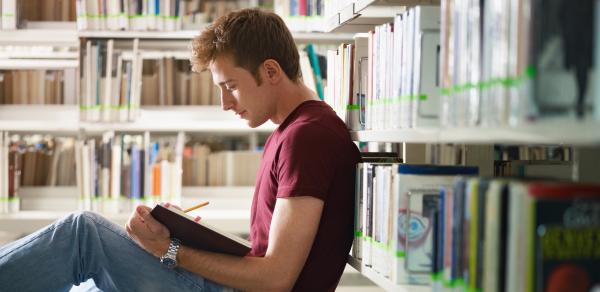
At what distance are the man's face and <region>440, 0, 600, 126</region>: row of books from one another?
756 millimetres

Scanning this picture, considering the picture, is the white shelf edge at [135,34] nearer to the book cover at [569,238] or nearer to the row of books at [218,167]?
the row of books at [218,167]

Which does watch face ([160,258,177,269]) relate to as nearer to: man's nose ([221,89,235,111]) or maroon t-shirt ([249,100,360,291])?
maroon t-shirt ([249,100,360,291])

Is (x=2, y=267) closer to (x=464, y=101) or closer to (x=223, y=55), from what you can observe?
(x=223, y=55)

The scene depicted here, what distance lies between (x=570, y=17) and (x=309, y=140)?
0.89 meters

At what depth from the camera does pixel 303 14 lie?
3869mm

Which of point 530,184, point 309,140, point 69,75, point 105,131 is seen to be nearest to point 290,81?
point 309,140

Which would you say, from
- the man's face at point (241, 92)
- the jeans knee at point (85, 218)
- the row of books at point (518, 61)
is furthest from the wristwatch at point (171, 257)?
the row of books at point (518, 61)

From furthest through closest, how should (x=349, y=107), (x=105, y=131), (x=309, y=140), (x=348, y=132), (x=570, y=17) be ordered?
(x=105, y=131) < (x=349, y=107) < (x=348, y=132) < (x=309, y=140) < (x=570, y=17)

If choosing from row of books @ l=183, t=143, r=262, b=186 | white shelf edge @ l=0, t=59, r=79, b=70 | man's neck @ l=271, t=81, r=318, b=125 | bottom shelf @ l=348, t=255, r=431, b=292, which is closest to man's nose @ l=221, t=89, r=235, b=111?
man's neck @ l=271, t=81, r=318, b=125

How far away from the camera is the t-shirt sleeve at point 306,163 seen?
177 cm

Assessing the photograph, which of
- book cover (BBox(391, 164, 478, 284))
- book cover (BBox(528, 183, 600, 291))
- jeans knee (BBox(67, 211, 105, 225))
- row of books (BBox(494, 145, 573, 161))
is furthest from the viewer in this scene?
row of books (BBox(494, 145, 573, 161))

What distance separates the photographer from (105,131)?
3908 millimetres

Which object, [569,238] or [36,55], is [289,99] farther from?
[36,55]

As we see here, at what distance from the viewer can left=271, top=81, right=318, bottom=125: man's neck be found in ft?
6.79
